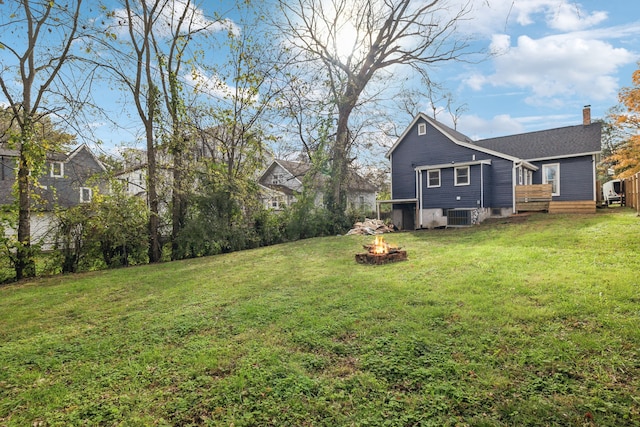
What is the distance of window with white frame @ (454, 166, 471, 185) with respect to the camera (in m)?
16.3

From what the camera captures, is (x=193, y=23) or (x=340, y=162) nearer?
(x=193, y=23)

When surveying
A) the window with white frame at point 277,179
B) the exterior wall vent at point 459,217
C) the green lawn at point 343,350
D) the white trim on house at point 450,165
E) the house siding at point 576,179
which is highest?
the window with white frame at point 277,179

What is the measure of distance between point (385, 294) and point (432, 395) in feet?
8.03

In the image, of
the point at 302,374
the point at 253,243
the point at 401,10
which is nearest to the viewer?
the point at 302,374

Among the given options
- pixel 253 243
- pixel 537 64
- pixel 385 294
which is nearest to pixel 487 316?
Answer: pixel 385 294

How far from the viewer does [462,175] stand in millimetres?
16516

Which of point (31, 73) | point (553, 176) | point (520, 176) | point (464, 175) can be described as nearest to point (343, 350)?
point (31, 73)

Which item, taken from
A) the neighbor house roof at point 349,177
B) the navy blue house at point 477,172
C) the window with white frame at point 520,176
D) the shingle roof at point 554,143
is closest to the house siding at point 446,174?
the navy blue house at point 477,172

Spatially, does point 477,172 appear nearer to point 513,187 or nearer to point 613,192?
point 513,187

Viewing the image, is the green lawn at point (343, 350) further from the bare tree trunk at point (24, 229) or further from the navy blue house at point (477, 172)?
the navy blue house at point (477, 172)

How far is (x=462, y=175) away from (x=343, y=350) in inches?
610

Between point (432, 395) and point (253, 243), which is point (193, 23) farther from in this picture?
point (432, 395)

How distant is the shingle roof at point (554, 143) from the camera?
16672 millimetres

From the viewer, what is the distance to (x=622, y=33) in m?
5.05
